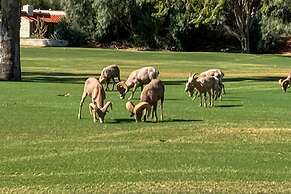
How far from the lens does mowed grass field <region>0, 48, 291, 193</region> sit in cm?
1275

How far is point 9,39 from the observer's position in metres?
41.2

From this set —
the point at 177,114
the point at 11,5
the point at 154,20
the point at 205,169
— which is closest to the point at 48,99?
the point at 177,114

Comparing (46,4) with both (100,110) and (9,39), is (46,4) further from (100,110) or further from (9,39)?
(100,110)

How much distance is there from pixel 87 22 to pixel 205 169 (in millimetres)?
88018

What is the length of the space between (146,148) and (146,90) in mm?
4942

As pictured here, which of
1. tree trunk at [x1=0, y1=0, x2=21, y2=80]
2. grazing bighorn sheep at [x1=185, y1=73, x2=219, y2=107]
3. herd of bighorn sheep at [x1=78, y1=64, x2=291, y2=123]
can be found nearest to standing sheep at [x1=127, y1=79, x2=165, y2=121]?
herd of bighorn sheep at [x1=78, y1=64, x2=291, y2=123]

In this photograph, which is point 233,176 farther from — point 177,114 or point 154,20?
point 154,20

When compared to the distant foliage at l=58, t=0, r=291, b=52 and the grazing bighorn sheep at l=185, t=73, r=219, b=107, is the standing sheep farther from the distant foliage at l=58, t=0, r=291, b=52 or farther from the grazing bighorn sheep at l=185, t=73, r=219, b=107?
the distant foliage at l=58, t=0, r=291, b=52

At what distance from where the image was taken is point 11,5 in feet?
134

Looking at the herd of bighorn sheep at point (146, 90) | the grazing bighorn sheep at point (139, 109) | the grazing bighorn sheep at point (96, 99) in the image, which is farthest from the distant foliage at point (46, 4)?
the grazing bighorn sheep at point (139, 109)

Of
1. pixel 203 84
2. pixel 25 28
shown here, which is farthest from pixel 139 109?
pixel 25 28

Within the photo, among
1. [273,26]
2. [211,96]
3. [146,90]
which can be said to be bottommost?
[211,96]

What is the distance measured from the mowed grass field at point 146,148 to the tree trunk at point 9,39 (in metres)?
11.9

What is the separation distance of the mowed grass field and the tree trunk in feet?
39.1
